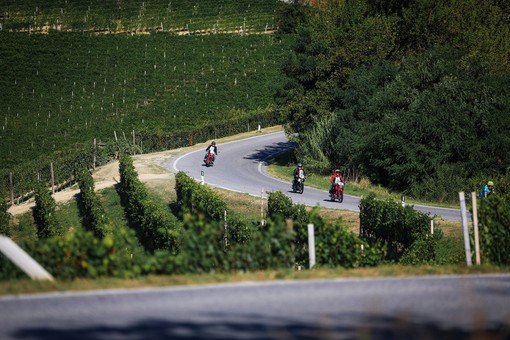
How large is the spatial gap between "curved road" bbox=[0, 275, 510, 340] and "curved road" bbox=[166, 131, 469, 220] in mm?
22656

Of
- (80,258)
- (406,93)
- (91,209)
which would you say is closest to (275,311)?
(80,258)

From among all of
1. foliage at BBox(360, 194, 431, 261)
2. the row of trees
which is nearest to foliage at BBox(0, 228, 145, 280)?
foliage at BBox(360, 194, 431, 261)

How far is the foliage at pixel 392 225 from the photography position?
2659cm

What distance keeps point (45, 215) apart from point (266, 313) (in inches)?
1136

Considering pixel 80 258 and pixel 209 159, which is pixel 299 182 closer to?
pixel 209 159

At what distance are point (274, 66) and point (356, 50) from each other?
3897cm

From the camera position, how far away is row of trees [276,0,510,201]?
4375 centimetres

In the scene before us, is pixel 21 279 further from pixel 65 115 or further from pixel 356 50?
pixel 65 115

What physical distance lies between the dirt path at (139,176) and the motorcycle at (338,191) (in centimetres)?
997

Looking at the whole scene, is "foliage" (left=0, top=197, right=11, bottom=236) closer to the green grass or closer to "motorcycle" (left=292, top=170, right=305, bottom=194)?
"motorcycle" (left=292, top=170, right=305, bottom=194)

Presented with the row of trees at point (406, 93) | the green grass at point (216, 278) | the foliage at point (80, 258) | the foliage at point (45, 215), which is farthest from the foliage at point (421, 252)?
the foliage at point (45, 215)

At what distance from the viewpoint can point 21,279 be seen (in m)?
12.9

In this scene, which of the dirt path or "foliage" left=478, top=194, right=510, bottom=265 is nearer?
"foliage" left=478, top=194, right=510, bottom=265

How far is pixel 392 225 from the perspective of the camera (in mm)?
28312
